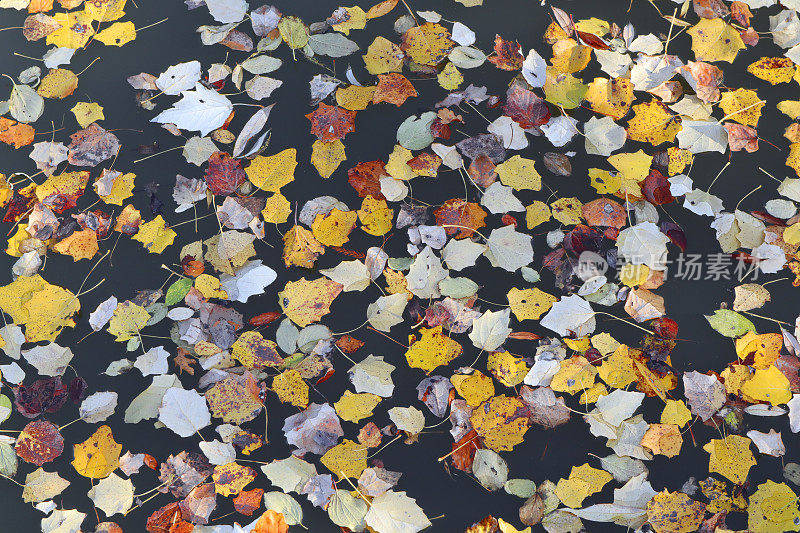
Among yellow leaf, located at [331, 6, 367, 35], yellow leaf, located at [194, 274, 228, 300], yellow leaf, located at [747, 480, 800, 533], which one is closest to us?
yellow leaf, located at [747, 480, 800, 533]

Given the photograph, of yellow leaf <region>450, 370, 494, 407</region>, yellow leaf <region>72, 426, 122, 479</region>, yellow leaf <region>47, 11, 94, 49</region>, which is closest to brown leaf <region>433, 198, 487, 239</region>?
yellow leaf <region>450, 370, 494, 407</region>

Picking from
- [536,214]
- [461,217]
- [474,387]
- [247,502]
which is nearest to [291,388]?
[247,502]

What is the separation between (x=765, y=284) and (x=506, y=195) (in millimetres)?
458

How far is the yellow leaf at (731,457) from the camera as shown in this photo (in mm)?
875

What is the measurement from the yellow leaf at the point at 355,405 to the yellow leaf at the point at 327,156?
1.28 feet

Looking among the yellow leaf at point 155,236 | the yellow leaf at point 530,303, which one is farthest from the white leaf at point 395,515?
the yellow leaf at point 155,236

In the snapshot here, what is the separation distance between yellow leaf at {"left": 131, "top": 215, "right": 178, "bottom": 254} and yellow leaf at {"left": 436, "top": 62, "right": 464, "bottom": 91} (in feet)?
1.82

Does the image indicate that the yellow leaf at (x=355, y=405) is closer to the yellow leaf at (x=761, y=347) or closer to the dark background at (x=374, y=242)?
the dark background at (x=374, y=242)

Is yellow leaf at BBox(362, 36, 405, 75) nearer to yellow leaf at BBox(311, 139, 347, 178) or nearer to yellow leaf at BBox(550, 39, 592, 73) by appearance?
yellow leaf at BBox(311, 139, 347, 178)

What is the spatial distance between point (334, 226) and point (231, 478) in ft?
1.47

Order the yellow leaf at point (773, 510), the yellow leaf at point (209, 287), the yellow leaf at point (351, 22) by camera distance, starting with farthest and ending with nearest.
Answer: the yellow leaf at point (351, 22), the yellow leaf at point (209, 287), the yellow leaf at point (773, 510)

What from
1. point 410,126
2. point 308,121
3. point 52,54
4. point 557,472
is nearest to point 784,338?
point 557,472

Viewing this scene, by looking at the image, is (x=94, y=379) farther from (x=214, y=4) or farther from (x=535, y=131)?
(x=535, y=131)

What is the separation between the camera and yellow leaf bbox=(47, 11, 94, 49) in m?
1.08
